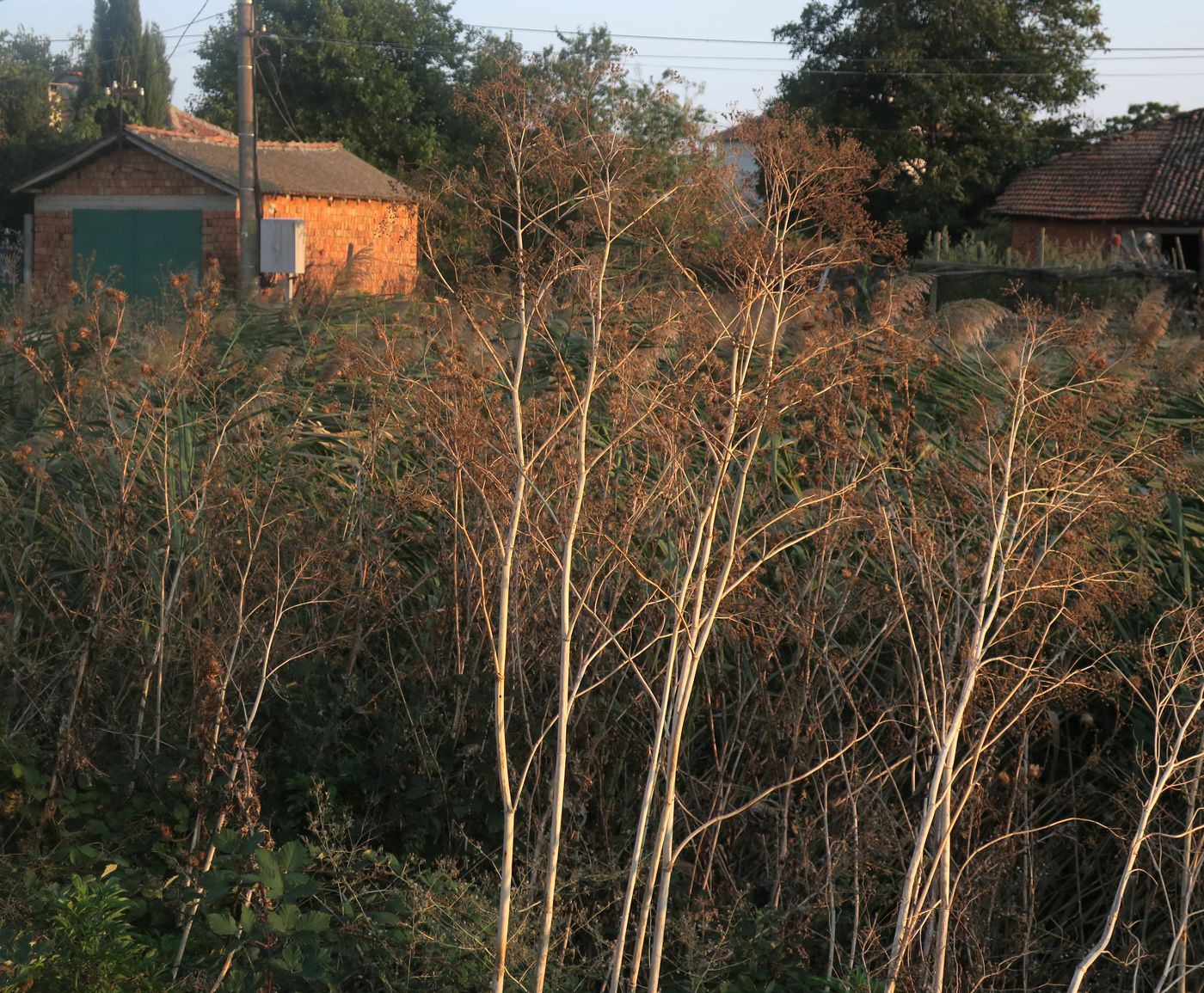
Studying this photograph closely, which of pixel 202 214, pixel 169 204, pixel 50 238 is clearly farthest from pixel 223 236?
pixel 50 238

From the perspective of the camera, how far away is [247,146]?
15914mm

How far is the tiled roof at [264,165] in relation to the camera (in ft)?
73.3

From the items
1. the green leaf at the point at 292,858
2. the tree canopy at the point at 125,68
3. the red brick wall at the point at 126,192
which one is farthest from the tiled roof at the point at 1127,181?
the green leaf at the point at 292,858

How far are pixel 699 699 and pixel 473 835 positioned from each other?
2.55 ft

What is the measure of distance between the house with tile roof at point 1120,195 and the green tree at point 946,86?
1109 millimetres

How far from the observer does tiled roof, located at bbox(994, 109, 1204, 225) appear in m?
29.3

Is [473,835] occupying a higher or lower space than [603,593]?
lower

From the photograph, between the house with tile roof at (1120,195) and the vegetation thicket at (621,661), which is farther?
the house with tile roof at (1120,195)

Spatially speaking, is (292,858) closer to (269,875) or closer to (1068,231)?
(269,875)

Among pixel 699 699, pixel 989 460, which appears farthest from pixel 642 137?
pixel 699 699

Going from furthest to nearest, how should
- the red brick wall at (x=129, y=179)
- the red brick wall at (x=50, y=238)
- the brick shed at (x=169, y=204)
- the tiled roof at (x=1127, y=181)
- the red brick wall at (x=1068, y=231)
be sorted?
the red brick wall at (x=1068, y=231), the tiled roof at (x=1127, y=181), the red brick wall at (x=50, y=238), the red brick wall at (x=129, y=179), the brick shed at (x=169, y=204)

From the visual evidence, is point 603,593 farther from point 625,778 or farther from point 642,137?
point 642,137

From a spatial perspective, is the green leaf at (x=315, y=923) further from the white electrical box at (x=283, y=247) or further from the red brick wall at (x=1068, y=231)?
the red brick wall at (x=1068, y=231)

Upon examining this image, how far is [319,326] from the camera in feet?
23.9
